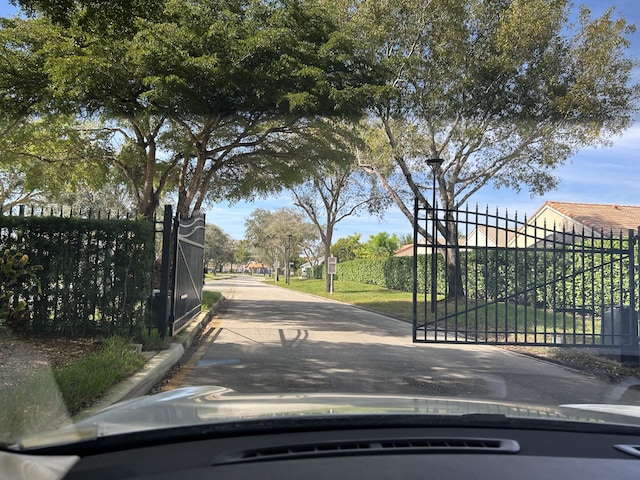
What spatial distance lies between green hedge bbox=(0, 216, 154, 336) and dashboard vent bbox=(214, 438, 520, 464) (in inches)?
283

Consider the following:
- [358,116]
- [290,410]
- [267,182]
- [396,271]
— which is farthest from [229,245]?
[290,410]

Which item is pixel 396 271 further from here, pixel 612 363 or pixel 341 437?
pixel 341 437

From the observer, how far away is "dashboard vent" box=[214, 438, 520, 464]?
2.00 meters

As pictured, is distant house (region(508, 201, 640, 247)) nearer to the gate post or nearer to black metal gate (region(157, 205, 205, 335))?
black metal gate (region(157, 205, 205, 335))

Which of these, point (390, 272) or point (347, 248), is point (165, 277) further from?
point (347, 248)

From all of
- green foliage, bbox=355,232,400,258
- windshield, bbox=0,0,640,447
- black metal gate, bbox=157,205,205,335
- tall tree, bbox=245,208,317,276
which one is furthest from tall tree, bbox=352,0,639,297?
green foliage, bbox=355,232,400,258

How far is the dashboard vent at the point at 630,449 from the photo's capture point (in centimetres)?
217

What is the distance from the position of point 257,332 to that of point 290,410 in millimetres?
9450

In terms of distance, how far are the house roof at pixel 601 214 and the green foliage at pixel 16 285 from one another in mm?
24854

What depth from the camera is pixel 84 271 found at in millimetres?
8602

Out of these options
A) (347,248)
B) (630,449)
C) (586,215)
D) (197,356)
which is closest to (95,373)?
(197,356)

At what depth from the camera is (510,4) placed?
53.6 feet

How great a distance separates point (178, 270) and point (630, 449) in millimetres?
8807

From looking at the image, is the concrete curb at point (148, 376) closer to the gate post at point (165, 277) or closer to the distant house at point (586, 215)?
the gate post at point (165, 277)
